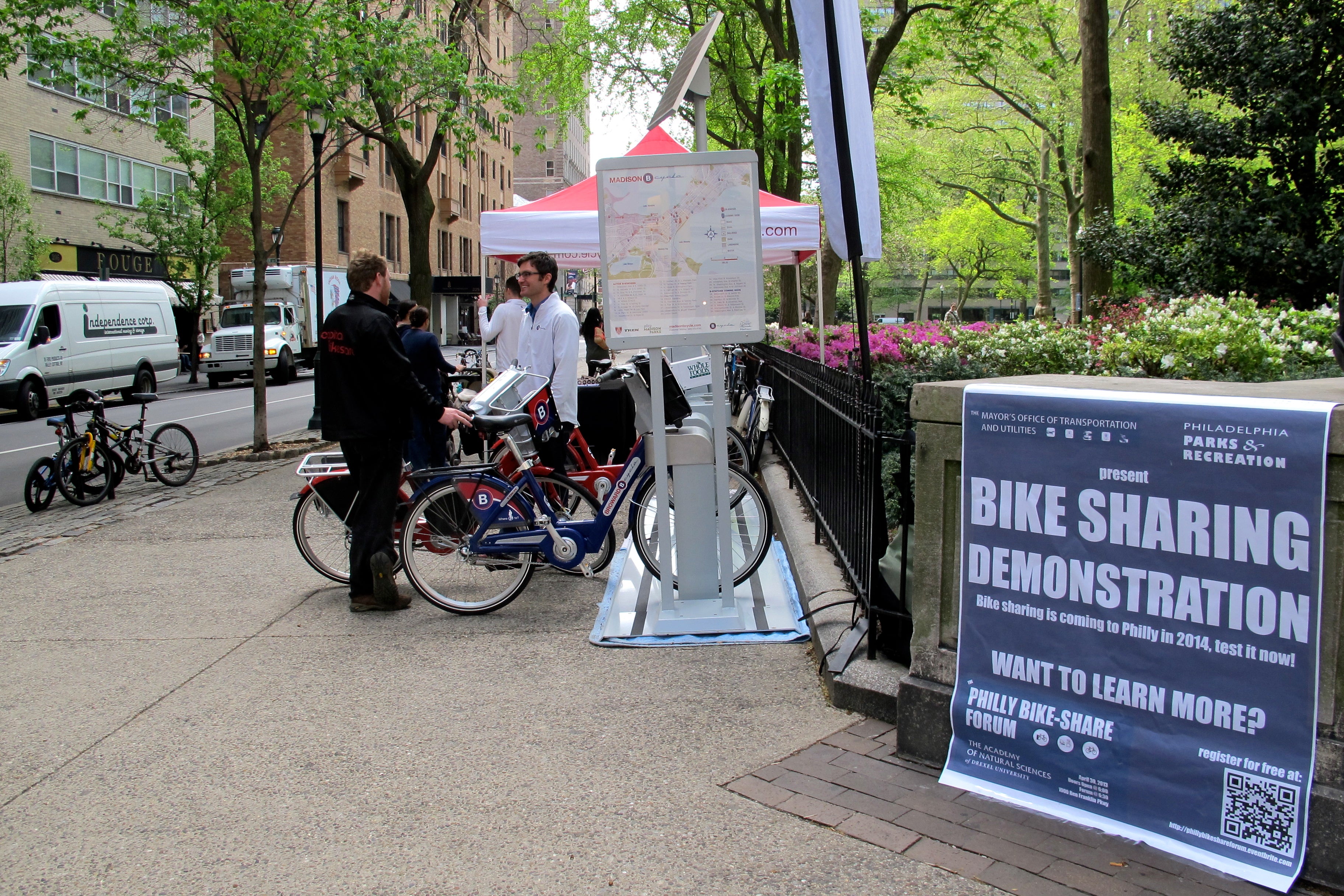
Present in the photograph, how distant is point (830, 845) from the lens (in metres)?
3.15

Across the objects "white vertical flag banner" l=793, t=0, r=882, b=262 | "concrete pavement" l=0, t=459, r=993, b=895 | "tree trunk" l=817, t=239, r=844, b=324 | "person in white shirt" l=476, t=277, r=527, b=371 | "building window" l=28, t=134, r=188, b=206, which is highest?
"building window" l=28, t=134, r=188, b=206

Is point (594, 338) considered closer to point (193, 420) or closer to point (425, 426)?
point (425, 426)

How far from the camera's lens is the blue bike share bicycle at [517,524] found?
5.68 m

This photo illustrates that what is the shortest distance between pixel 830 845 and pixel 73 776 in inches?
108

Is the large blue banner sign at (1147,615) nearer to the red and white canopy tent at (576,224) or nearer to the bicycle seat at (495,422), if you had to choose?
the bicycle seat at (495,422)

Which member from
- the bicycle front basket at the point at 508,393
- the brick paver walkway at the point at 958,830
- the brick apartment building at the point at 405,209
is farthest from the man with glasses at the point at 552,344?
the brick apartment building at the point at 405,209

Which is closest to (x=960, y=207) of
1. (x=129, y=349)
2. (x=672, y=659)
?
(x=129, y=349)

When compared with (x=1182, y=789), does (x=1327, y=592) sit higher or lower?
higher

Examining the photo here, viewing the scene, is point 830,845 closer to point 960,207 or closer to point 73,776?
point 73,776

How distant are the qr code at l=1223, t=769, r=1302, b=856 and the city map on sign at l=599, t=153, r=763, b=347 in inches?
119

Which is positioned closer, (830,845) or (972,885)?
(972,885)

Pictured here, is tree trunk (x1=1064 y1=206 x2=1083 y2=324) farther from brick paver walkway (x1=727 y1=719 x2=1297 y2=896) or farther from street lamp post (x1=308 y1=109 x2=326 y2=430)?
brick paver walkway (x1=727 y1=719 x2=1297 y2=896)

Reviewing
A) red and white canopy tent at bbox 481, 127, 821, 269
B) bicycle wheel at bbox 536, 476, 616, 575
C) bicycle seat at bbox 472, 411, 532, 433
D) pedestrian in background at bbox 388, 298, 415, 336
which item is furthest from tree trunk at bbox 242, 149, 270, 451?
bicycle wheel at bbox 536, 476, 616, 575

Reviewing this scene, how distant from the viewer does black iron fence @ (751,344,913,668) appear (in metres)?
4.29
